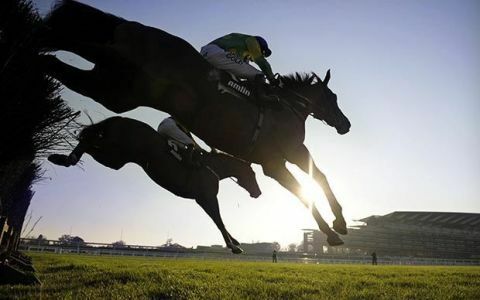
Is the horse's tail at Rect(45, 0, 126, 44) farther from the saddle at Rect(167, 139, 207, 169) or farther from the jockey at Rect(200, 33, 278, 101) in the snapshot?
the saddle at Rect(167, 139, 207, 169)

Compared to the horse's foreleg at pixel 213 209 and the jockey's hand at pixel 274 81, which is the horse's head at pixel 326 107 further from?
the horse's foreleg at pixel 213 209

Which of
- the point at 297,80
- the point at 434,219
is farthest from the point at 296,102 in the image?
the point at 434,219

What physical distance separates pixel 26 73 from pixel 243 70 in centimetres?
231

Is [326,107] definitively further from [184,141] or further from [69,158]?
[69,158]

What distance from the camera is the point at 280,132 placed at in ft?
15.6

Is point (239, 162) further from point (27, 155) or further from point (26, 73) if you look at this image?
point (26, 73)

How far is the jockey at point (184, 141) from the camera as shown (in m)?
6.07

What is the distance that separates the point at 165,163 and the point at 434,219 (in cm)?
7452

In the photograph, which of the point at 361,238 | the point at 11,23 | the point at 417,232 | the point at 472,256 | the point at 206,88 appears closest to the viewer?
the point at 11,23

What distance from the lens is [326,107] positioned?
→ 18.6 ft

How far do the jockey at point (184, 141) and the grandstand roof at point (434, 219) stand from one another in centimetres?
6028

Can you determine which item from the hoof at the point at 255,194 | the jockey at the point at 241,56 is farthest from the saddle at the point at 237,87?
the hoof at the point at 255,194

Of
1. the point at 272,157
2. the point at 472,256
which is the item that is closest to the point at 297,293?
the point at 272,157

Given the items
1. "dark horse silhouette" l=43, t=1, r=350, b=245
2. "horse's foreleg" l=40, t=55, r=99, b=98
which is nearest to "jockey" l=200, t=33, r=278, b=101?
"dark horse silhouette" l=43, t=1, r=350, b=245
